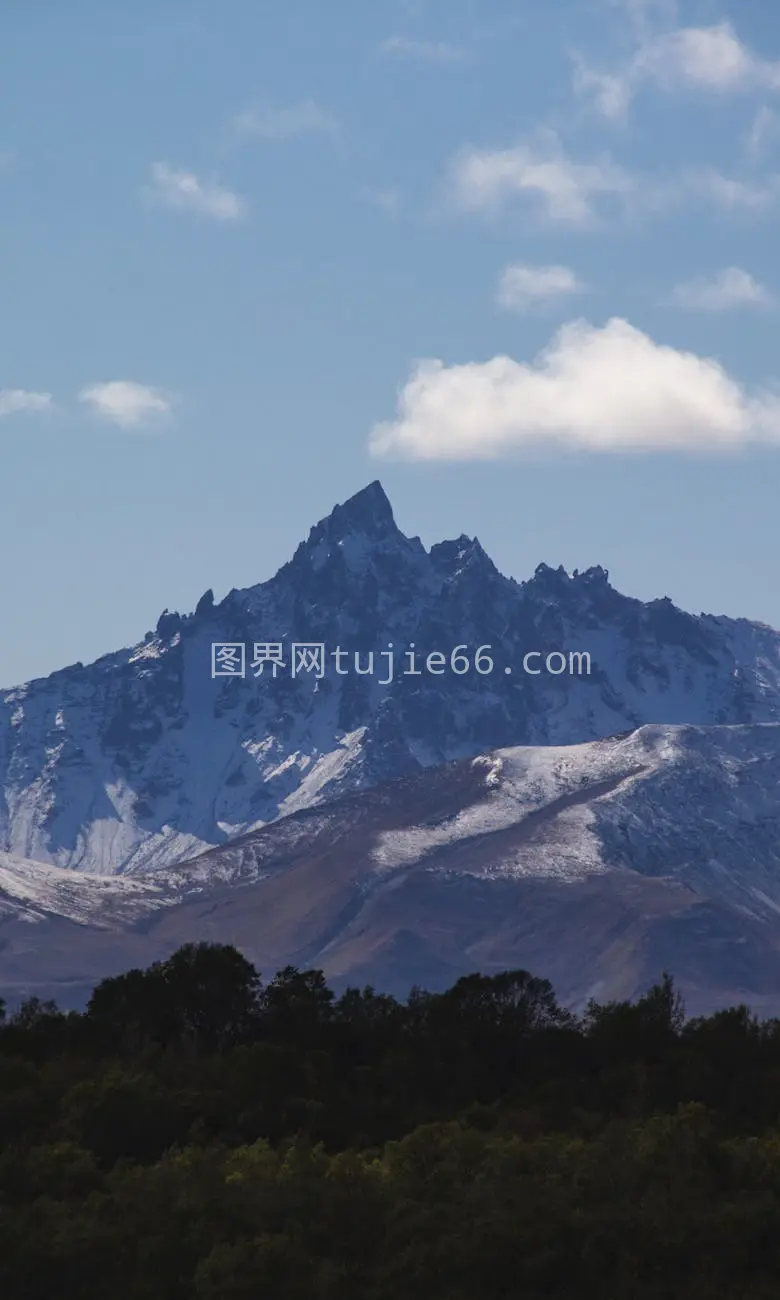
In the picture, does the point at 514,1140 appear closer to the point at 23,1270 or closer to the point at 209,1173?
the point at 209,1173

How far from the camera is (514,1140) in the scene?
13000cm

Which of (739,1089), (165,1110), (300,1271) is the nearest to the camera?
(300,1271)

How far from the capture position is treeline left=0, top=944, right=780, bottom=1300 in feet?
370

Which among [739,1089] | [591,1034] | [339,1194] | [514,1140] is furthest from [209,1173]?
[591,1034]

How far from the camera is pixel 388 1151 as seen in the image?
13038cm

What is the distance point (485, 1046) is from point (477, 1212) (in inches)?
2054

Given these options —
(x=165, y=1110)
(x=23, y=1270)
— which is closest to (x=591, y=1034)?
(x=165, y=1110)

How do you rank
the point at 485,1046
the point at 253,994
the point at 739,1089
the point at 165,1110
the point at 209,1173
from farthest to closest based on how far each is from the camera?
the point at 253,994 < the point at 485,1046 < the point at 739,1089 < the point at 165,1110 < the point at 209,1173

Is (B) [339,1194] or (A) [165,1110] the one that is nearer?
(B) [339,1194]

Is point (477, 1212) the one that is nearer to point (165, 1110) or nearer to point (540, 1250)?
point (540, 1250)

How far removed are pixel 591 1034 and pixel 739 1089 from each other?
64.1ft

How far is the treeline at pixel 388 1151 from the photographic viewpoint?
370 ft

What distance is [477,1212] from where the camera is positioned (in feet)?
384

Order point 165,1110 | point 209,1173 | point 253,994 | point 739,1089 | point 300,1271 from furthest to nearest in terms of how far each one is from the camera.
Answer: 1. point 253,994
2. point 739,1089
3. point 165,1110
4. point 209,1173
5. point 300,1271
